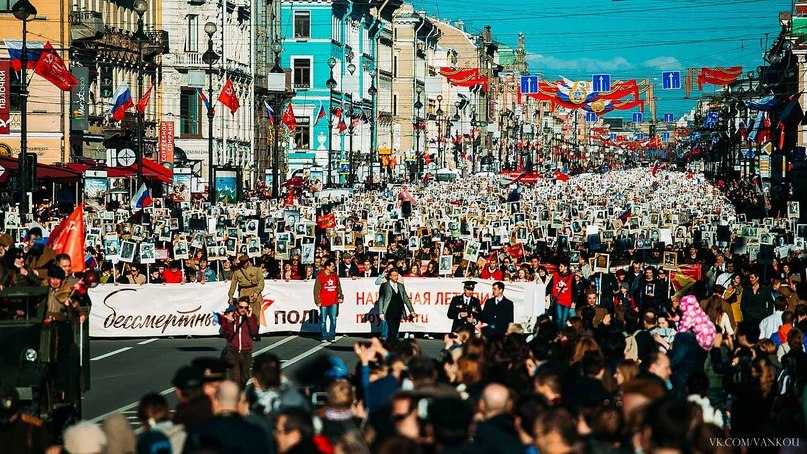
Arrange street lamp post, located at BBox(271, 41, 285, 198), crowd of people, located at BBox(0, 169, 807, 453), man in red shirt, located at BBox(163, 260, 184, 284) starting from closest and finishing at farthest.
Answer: crowd of people, located at BBox(0, 169, 807, 453) → man in red shirt, located at BBox(163, 260, 184, 284) → street lamp post, located at BBox(271, 41, 285, 198)

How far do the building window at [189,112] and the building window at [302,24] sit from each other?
24438mm

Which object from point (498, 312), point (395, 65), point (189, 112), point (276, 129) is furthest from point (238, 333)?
point (395, 65)

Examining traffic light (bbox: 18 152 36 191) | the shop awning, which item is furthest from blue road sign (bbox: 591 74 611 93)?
traffic light (bbox: 18 152 36 191)

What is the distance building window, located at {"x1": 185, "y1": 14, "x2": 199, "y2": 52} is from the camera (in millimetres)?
78812

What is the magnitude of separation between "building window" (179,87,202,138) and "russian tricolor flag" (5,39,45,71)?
20.8 m

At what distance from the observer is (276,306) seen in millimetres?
27734

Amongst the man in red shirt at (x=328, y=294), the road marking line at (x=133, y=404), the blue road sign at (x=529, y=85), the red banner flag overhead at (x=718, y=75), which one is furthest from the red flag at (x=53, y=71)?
the blue road sign at (x=529, y=85)

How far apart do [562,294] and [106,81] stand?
42.7 m

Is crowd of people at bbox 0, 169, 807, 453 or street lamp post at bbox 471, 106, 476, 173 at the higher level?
street lamp post at bbox 471, 106, 476, 173

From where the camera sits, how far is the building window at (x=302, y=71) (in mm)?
104125

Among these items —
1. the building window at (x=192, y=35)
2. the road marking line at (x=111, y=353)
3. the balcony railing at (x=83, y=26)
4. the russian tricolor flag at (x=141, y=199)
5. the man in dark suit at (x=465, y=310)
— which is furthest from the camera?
the building window at (x=192, y=35)

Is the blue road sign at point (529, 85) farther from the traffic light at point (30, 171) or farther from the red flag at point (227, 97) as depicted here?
the traffic light at point (30, 171)

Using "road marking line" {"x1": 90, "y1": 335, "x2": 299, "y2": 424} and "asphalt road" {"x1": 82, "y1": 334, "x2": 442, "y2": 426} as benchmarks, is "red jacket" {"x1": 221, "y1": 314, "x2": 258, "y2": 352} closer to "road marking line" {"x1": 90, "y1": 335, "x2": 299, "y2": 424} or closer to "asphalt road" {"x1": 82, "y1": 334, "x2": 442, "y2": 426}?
"asphalt road" {"x1": 82, "y1": 334, "x2": 442, "y2": 426}

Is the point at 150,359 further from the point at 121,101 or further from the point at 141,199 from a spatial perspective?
the point at 121,101
